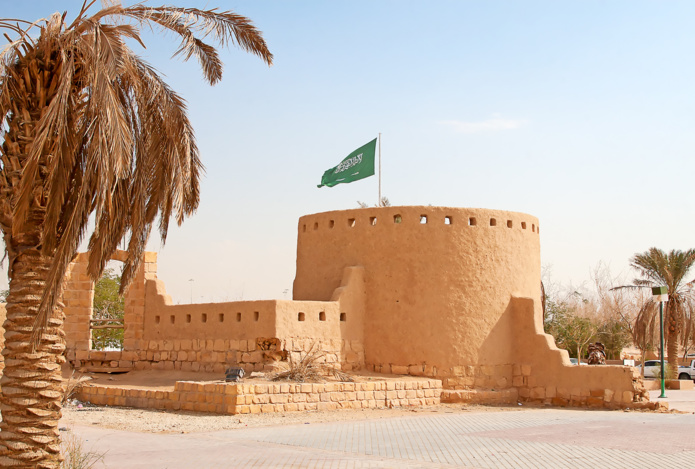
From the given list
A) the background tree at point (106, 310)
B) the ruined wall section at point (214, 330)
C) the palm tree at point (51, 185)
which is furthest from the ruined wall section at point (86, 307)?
the background tree at point (106, 310)

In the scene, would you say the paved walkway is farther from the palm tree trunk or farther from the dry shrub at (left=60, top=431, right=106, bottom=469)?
the palm tree trunk

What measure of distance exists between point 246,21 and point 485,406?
32.9ft

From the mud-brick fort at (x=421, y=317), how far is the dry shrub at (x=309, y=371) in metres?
0.45

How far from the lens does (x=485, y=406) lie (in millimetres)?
14984

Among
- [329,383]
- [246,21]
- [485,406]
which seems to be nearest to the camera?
[246,21]

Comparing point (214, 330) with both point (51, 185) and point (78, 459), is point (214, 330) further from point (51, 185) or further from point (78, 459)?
point (51, 185)

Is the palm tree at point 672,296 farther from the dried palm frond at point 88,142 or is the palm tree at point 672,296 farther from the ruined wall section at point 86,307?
the dried palm frond at point 88,142

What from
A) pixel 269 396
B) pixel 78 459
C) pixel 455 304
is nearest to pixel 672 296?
pixel 455 304

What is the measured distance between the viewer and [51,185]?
20.3 feet

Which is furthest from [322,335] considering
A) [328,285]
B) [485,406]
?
[485,406]

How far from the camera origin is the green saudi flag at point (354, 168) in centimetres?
1802

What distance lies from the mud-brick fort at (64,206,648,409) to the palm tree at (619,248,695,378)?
452 inches

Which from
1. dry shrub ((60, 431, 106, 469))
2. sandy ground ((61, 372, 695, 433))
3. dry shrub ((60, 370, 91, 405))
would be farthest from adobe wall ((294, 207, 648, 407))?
dry shrub ((60, 431, 106, 469))

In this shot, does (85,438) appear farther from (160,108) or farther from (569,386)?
(569,386)
